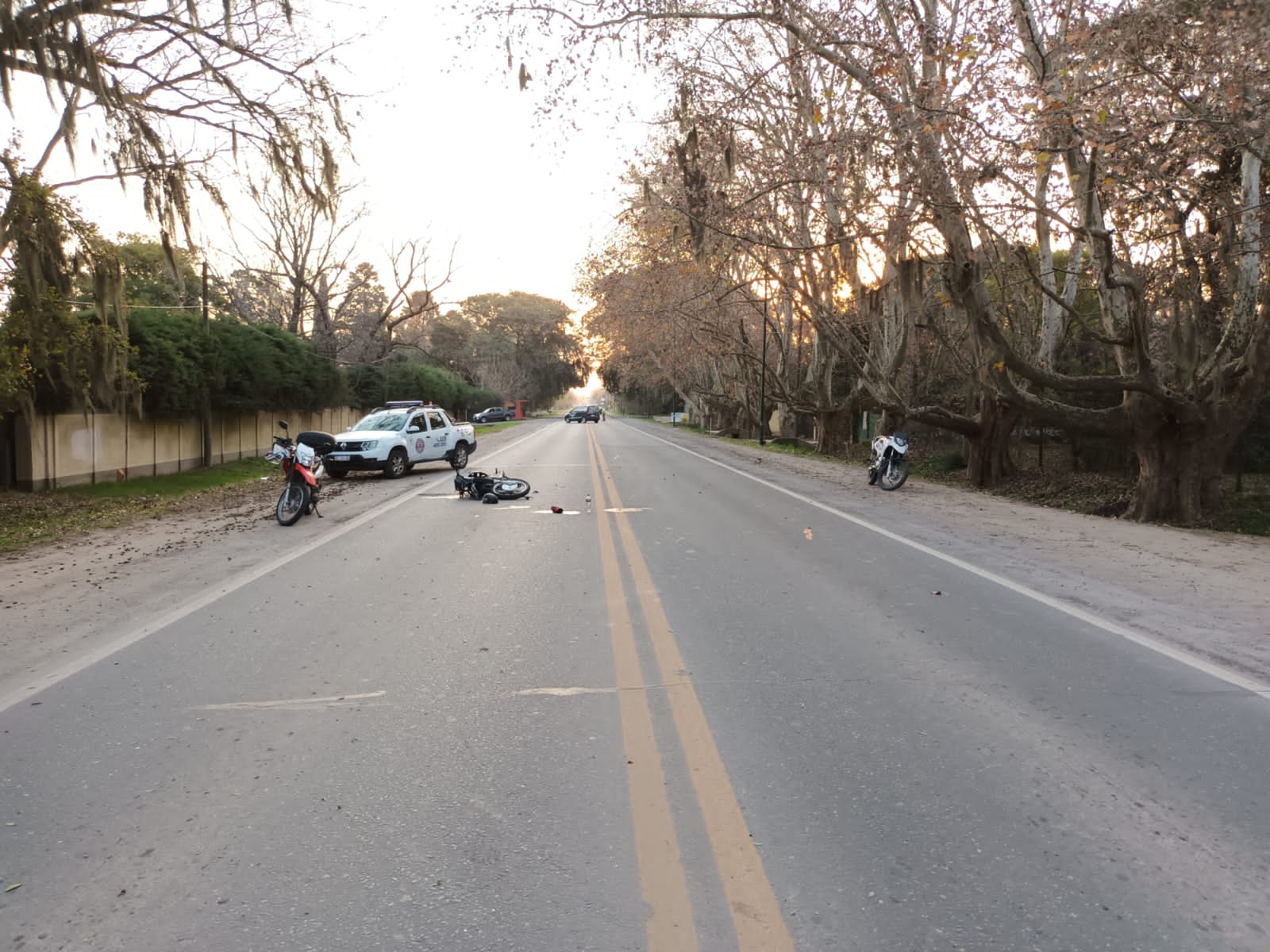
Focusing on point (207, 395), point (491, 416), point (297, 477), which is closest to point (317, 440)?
point (297, 477)

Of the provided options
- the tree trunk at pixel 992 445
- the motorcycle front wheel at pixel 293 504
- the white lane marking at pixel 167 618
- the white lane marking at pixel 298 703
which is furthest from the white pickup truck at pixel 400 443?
the white lane marking at pixel 298 703

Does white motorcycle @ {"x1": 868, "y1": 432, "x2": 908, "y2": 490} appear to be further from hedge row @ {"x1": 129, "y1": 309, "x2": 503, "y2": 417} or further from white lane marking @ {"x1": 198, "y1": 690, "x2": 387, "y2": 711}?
hedge row @ {"x1": 129, "y1": 309, "x2": 503, "y2": 417}

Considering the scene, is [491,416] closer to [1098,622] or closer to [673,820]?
[1098,622]

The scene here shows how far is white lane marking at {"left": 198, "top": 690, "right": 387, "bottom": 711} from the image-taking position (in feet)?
16.4

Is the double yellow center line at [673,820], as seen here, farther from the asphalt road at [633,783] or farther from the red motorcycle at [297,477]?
the red motorcycle at [297,477]

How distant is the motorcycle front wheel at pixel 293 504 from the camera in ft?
42.0

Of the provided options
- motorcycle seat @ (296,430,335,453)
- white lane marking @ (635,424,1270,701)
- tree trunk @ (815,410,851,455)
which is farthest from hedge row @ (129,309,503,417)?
tree trunk @ (815,410,851,455)

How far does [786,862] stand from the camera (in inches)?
130

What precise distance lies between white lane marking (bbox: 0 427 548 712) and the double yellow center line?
346 cm

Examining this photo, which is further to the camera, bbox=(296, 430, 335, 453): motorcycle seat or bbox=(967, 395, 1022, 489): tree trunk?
bbox=(967, 395, 1022, 489): tree trunk

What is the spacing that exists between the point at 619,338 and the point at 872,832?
4833 cm

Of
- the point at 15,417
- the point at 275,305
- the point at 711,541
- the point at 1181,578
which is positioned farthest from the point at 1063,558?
the point at 275,305

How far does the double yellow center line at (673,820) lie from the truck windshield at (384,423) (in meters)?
16.2

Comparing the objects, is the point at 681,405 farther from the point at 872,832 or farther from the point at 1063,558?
the point at 872,832
